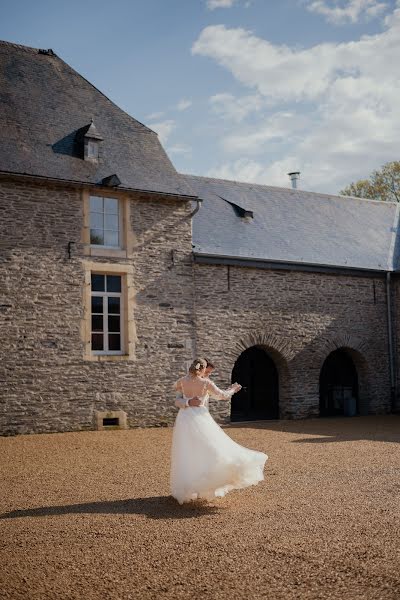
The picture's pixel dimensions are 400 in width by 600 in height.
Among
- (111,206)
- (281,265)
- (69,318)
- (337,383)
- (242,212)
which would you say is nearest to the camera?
(69,318)

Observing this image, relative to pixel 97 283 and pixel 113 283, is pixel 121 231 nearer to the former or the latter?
pixel 113 283

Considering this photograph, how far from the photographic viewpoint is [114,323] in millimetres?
13922

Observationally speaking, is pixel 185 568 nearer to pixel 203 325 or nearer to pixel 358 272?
pixel 203 325

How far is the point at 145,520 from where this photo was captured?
19.5 feet

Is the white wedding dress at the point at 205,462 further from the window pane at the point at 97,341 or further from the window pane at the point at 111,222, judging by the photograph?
the window pane at the point at 111,222

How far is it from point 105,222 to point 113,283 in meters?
1.24

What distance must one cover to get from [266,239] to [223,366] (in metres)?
3.44

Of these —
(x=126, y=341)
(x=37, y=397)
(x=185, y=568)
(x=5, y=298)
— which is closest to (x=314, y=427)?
(x=126, y=341)

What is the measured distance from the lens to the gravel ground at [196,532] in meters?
4.24

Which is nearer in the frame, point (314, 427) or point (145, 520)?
point (145, 520)

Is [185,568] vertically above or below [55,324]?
below

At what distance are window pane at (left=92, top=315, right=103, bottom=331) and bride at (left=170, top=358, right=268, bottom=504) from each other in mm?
7152

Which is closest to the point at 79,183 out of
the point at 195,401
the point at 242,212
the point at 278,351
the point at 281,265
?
the point at 242,212

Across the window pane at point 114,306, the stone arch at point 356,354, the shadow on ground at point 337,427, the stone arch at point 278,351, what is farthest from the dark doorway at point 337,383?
the window pane at point 114,306
